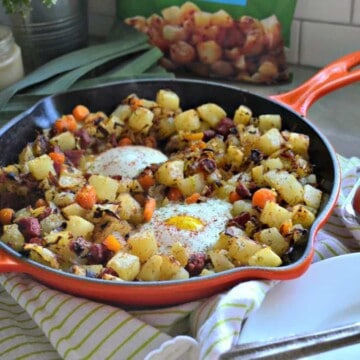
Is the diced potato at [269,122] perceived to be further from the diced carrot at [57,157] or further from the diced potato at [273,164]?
the diced carrot at [57,157]

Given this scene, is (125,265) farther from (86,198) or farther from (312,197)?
(312,197)

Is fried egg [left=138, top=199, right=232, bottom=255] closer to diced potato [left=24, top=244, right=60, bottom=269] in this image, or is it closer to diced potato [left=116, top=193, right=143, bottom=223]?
diced potato [left=116, top=193, right=143, bottom=223]

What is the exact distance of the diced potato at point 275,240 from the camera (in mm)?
799

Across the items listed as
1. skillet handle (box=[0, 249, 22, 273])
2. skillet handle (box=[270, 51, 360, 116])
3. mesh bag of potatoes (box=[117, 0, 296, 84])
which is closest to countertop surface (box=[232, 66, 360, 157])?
mesh bag of potatoes (box=[117, 0, 296, 84])

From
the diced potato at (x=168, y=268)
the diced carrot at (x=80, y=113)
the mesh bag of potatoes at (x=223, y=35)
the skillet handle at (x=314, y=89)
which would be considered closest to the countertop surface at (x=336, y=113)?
the mesh bag of potatoes at (x=223, y=35)

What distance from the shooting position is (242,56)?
48.8 inches

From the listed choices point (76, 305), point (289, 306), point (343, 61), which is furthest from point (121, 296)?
point (343, 61)

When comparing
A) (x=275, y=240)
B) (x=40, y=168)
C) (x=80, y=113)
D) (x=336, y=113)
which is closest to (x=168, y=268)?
(x=275, y=240)

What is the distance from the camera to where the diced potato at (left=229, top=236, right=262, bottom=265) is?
78cm

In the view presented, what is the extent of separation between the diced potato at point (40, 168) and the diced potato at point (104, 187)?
0.06 metres

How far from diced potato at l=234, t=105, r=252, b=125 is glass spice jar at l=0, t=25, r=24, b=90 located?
16.7 inches

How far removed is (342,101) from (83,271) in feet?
2.15

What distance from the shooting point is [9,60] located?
121 centimetres

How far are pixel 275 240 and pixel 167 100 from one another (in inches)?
12.4
